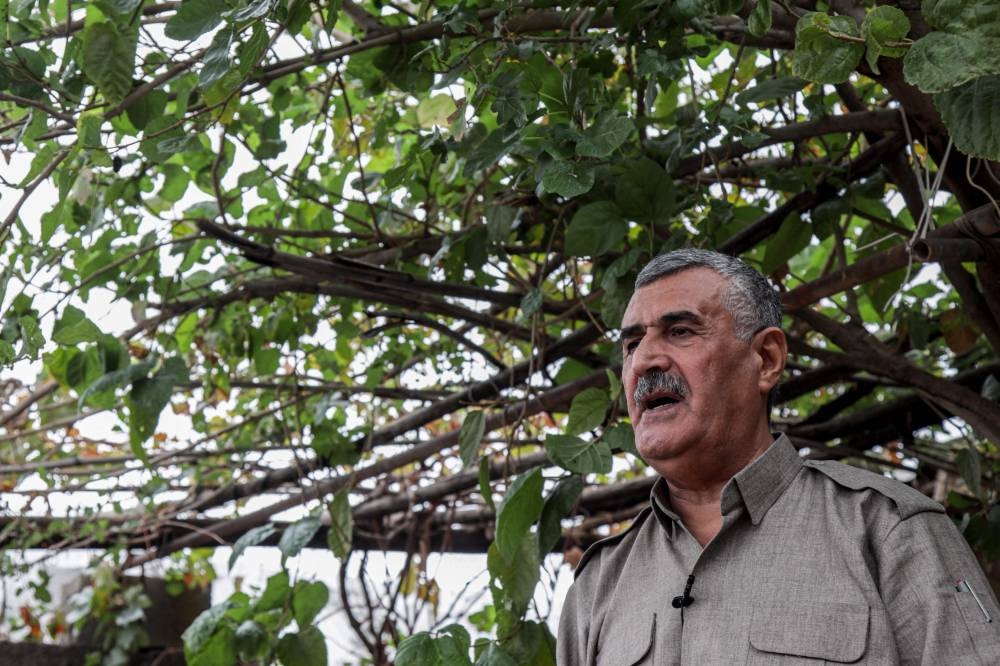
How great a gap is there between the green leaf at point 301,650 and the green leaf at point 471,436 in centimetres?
45

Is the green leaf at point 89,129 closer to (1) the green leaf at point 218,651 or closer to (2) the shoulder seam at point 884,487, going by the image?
(1) the green leaf at point 218,651

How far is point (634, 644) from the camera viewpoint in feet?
4.83

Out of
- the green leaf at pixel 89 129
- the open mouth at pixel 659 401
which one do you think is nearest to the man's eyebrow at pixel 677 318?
the open mouth at pixel 659 401

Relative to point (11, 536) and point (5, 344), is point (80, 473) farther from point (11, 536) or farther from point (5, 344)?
point (5, 344)

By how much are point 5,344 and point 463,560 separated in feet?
7.54

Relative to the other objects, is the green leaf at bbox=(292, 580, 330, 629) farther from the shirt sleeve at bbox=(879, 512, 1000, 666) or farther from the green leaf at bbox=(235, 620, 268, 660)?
the shirt sleeve at bbox=(879, 512, 1000, 666)

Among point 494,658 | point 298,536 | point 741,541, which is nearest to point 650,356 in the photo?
point 741,541

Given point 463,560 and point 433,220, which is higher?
point 433,220

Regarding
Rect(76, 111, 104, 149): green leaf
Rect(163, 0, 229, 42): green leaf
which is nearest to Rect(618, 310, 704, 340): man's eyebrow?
Rect(163, 0, 229, 42): green leaf

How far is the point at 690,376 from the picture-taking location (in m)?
1.52

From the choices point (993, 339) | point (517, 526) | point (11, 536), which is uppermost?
point (11, 536)

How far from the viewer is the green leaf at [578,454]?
6.07 ft

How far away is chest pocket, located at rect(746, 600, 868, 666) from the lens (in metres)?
1.27

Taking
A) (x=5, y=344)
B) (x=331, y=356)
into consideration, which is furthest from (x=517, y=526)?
(x=331, y=356)
